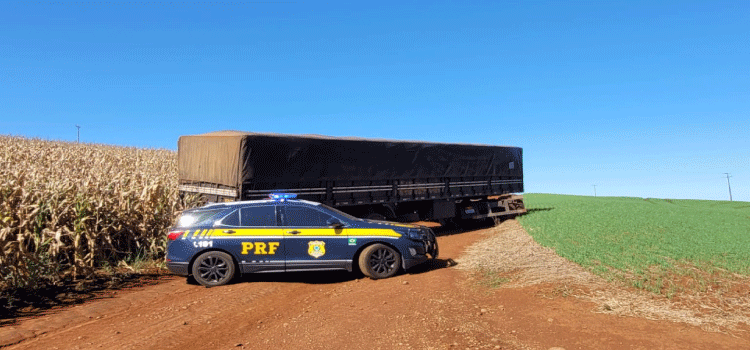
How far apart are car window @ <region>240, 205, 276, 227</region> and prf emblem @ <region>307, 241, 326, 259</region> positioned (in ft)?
2.82

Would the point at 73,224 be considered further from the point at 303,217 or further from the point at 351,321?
the point at 351,321

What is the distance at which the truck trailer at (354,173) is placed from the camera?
13.4 meters

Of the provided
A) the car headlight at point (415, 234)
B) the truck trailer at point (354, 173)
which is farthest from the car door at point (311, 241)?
the truck trailer at point (354, 173)

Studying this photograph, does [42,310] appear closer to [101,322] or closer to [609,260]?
[101,322]

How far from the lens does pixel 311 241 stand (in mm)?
9781

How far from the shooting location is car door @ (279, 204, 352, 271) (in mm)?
9758

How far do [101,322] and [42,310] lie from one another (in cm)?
165

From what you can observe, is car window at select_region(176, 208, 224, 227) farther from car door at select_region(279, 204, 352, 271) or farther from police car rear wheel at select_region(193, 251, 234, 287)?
car door at select_region(279, 204, 352, 271)

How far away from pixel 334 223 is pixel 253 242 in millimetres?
1623

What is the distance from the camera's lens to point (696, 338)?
655cm

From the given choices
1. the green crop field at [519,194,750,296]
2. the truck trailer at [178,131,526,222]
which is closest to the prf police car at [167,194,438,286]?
the truck trailer at [178,131,526,222]

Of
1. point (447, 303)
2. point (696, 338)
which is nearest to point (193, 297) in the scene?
point (447, 303)

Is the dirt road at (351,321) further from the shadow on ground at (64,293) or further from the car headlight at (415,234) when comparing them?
the car headlight at (415,234)

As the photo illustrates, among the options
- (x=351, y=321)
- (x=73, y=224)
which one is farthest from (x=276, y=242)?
(x=73, y=224)
